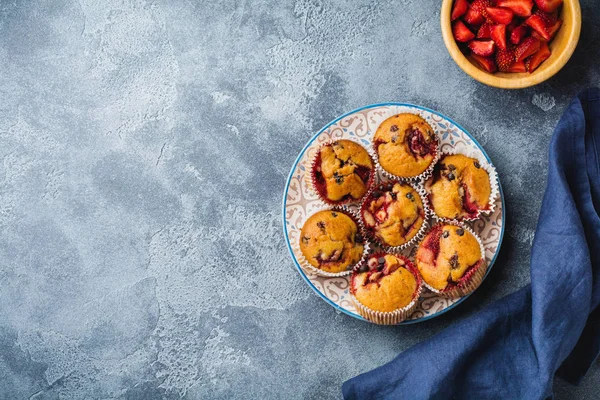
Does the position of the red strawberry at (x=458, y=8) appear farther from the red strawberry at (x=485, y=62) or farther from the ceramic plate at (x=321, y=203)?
the ceramic plate at (x=321, y=203)

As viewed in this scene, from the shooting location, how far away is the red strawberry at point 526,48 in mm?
2291

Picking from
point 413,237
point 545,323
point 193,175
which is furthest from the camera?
point 193,175

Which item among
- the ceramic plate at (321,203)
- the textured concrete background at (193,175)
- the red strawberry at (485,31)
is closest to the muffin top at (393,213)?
the ceramic plate at (321,203)

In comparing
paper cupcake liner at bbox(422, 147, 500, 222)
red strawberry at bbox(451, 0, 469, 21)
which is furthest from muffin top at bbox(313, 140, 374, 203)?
red strawberry at bbox(451, 0, 469, 21)

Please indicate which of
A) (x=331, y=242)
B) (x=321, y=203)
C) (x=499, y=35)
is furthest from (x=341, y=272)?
(x=499, y=35)

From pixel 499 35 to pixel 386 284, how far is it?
1.05m

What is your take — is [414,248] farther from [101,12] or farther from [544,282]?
[101,12]

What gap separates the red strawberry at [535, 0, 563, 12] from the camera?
7.35 feet

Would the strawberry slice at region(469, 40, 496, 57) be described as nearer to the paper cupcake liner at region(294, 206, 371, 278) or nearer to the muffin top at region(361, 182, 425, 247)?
the muffin top at region(361, 182, 425, 247)

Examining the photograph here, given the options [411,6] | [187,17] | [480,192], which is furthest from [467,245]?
[187,17]

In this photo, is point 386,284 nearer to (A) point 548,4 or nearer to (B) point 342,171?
(B) point 342,171

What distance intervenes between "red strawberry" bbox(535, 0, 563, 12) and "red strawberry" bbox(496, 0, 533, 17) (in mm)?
36

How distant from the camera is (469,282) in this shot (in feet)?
7.52

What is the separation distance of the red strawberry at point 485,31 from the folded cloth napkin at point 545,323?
45cm
